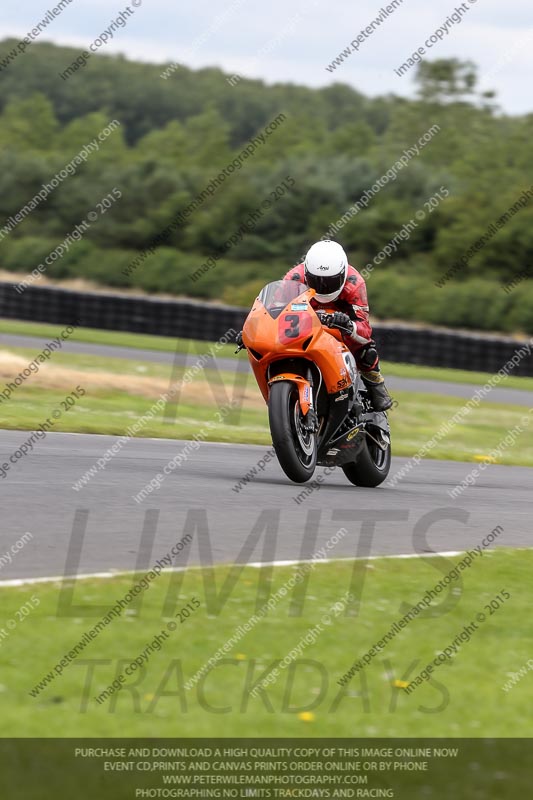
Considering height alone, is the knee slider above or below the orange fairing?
below

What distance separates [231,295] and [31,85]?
258 feet

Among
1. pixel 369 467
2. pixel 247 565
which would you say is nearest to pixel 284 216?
pixel 369 467

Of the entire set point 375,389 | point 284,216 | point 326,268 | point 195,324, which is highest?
point 326,268

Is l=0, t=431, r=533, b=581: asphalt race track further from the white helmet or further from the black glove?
the white helmet

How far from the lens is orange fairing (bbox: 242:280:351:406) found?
31.8ft

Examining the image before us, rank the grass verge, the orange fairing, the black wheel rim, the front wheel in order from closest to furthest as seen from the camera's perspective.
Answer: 1. the grass verge
2. the front wheel
3. the black wheel rim
4. the orange fairing

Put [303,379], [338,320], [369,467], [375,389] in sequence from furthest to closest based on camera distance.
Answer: [369,467] < [375,389] < [338,320] < [303,379]

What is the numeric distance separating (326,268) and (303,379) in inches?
36.3

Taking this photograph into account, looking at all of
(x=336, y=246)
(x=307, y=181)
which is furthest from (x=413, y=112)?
(x=336, y=246)

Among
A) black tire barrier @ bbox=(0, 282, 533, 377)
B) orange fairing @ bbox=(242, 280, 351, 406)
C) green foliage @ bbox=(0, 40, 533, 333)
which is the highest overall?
orange fairing @ bbox=(242, 280, 351, 406)

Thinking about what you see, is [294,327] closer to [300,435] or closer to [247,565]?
[300,435]

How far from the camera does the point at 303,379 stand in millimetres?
9641

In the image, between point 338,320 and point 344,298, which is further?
point 344,298

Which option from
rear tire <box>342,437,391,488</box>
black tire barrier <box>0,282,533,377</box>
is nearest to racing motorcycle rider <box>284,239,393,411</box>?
rear tire <box>342,437,391,488</box>
